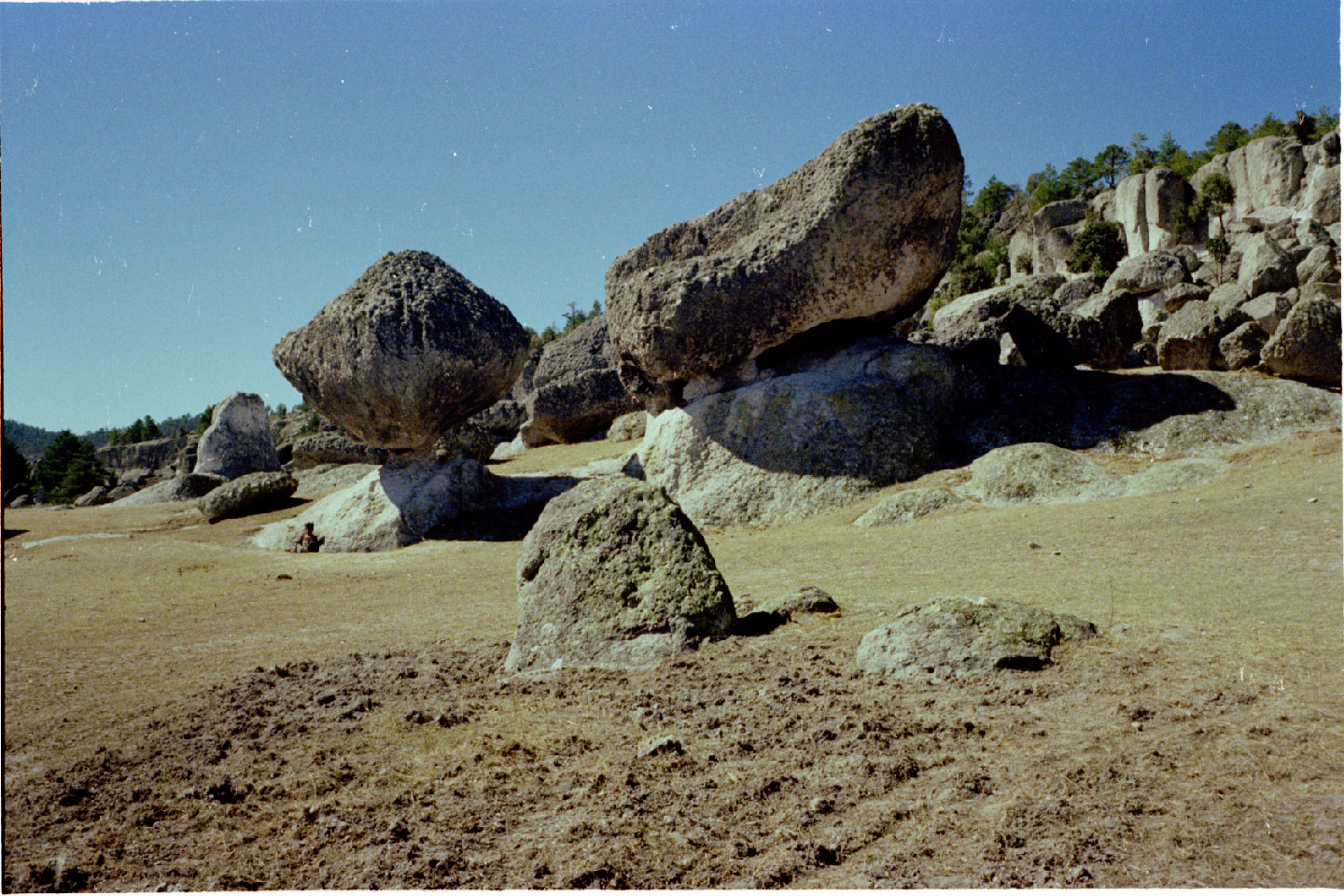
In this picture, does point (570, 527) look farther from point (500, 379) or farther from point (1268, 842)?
point (500, 379)

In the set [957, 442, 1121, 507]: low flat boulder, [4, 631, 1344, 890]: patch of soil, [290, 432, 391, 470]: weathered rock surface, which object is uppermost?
[290, 432, 391, 470]: weathered rock surface

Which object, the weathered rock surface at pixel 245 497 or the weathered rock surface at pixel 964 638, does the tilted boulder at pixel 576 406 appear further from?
the weathered rock surface at pixel 964 638

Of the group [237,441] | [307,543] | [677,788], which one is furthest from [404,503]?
[237,441]

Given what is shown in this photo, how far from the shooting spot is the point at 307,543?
17.2 meters

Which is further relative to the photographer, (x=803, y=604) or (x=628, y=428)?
(x=628, y=428)

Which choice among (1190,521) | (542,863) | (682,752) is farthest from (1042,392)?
(542,863)

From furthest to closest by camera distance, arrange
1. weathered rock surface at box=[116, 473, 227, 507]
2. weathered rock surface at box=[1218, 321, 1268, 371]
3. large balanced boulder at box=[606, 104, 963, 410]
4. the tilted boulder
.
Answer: weathered rock surface at box=[116, 473, 227, 507] < the tilted boulder < weathered rock surface at box=[1218, 321, 1268, 371] < large balanced boulder at box=[606, 104, 963, 410]

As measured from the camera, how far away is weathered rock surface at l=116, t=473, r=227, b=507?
1134 inches

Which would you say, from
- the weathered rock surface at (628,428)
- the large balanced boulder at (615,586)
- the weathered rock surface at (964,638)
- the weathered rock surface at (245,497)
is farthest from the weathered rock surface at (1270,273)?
the weathered rock surface at (245,497)

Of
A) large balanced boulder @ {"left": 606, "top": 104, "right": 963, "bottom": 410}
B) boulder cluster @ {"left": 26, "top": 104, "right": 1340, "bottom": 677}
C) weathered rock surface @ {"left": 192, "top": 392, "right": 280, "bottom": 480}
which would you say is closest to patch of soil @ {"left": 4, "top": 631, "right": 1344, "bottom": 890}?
boulder cluster @ {"left": 26, "top": 104, "right": 1340, "bottom": 677}

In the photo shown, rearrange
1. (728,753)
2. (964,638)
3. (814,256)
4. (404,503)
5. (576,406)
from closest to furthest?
(728,753) → (964,638) → (814,256) → (404,503) → (576,406)

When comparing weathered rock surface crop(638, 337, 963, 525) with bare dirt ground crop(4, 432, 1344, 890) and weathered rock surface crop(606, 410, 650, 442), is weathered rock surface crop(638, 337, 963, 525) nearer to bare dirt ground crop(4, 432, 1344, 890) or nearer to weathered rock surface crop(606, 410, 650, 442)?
bare dirt ground crop(4, 432, 1344, 890)

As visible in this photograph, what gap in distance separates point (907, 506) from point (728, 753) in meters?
9.59

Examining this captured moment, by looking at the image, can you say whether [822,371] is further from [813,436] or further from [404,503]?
[404,503]
